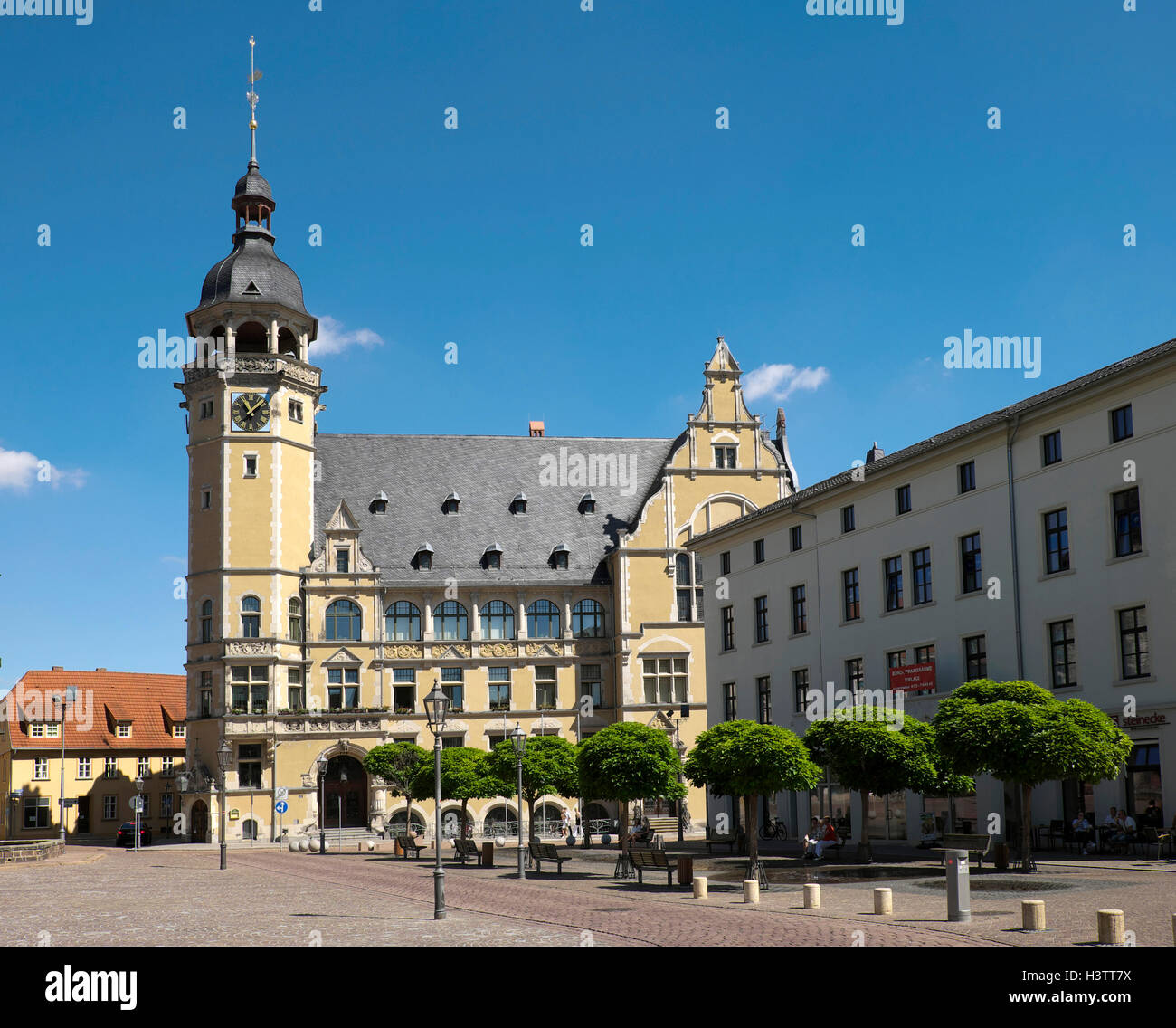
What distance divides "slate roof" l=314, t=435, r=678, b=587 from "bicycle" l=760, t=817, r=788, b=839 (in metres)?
25.6

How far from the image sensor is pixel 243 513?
71562 mm

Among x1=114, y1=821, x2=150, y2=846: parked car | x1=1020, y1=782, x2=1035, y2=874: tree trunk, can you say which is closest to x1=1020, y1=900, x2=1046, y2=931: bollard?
x1=1020, y1=782, x2=1035, y2=874: tree trunk

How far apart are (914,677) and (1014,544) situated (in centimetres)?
655

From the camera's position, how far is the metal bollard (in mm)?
21391

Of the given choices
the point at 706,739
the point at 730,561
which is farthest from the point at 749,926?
the point at 730,561

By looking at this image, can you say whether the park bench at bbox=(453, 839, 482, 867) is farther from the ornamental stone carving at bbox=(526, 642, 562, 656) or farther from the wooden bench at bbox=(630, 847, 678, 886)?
the ornamental stone carving at bbox=(526, 642, 562, 656)

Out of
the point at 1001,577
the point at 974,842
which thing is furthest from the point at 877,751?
the point at 1001,577

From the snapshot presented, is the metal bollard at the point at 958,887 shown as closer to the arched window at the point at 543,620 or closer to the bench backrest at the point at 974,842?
the bench backrest at the point at 974,842

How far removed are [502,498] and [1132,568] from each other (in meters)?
48.7

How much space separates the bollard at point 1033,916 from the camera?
19781 millimetres

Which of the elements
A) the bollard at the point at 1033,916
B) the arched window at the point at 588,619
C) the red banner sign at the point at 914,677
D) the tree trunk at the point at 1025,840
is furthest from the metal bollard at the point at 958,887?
the arched window at the point at 588,619

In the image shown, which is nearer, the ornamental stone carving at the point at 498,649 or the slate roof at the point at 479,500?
the ornamental stone carving at the point at 498,649

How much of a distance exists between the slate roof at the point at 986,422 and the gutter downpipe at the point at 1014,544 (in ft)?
2.05
